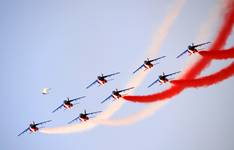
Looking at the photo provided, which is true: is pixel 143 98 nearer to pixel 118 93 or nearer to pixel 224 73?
pixel 118 93

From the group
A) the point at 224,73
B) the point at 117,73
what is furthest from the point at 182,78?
the point at 117,73

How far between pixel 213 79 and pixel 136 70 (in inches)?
469

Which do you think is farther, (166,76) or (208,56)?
(166,76)

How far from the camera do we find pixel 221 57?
155 feet

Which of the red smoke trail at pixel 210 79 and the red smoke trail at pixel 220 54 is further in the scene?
the red smoke trail at pixel 210 79

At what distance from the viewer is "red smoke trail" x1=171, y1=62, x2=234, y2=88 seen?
48.4m

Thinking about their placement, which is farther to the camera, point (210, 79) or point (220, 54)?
point (210, 79)

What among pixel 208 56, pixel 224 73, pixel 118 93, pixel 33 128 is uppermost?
pixel 33 128

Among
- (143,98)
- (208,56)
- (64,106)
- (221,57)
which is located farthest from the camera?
(64,106)

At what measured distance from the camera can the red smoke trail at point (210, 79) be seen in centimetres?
4837

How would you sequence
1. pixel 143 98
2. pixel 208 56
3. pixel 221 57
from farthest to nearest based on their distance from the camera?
pixel 143 98 < pixel 208 56 < pixel 221 57

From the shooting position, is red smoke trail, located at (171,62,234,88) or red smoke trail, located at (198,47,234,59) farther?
red smoke trail, located at (171,62,234,88)

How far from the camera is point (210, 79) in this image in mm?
50125

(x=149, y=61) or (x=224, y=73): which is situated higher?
(x=149, y=61)
